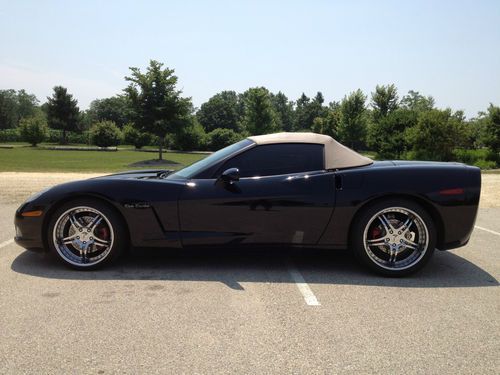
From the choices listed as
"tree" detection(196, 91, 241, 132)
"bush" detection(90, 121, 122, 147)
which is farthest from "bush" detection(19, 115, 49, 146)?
"tree" detection(196, 91, 241, 132)

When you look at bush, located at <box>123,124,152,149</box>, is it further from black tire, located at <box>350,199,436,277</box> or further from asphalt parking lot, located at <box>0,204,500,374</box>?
black tire, located at <box>350,199,436,277</box>

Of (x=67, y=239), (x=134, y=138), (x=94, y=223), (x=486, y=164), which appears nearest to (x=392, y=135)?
(x=486, y=164)

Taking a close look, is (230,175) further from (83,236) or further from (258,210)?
(83,236)

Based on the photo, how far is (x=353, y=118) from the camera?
4316cm

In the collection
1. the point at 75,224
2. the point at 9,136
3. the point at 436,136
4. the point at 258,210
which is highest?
the point at 9,136

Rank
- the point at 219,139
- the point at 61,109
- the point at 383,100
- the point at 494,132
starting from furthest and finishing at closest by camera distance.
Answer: the point at 61,109, the point at 219,139, the point at 383,100, the point at 494,132

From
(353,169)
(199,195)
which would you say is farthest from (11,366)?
(353,169)

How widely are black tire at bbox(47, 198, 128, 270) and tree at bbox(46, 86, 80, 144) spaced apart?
2303 inches

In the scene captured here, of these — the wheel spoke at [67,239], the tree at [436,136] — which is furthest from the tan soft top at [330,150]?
the tree at [436,136]

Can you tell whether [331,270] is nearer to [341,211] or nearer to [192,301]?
[341,211]

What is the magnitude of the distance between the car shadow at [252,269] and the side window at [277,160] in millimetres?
769

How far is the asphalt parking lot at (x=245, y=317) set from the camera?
243 cm

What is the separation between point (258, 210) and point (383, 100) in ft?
131

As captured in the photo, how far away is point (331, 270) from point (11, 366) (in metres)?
2.81
